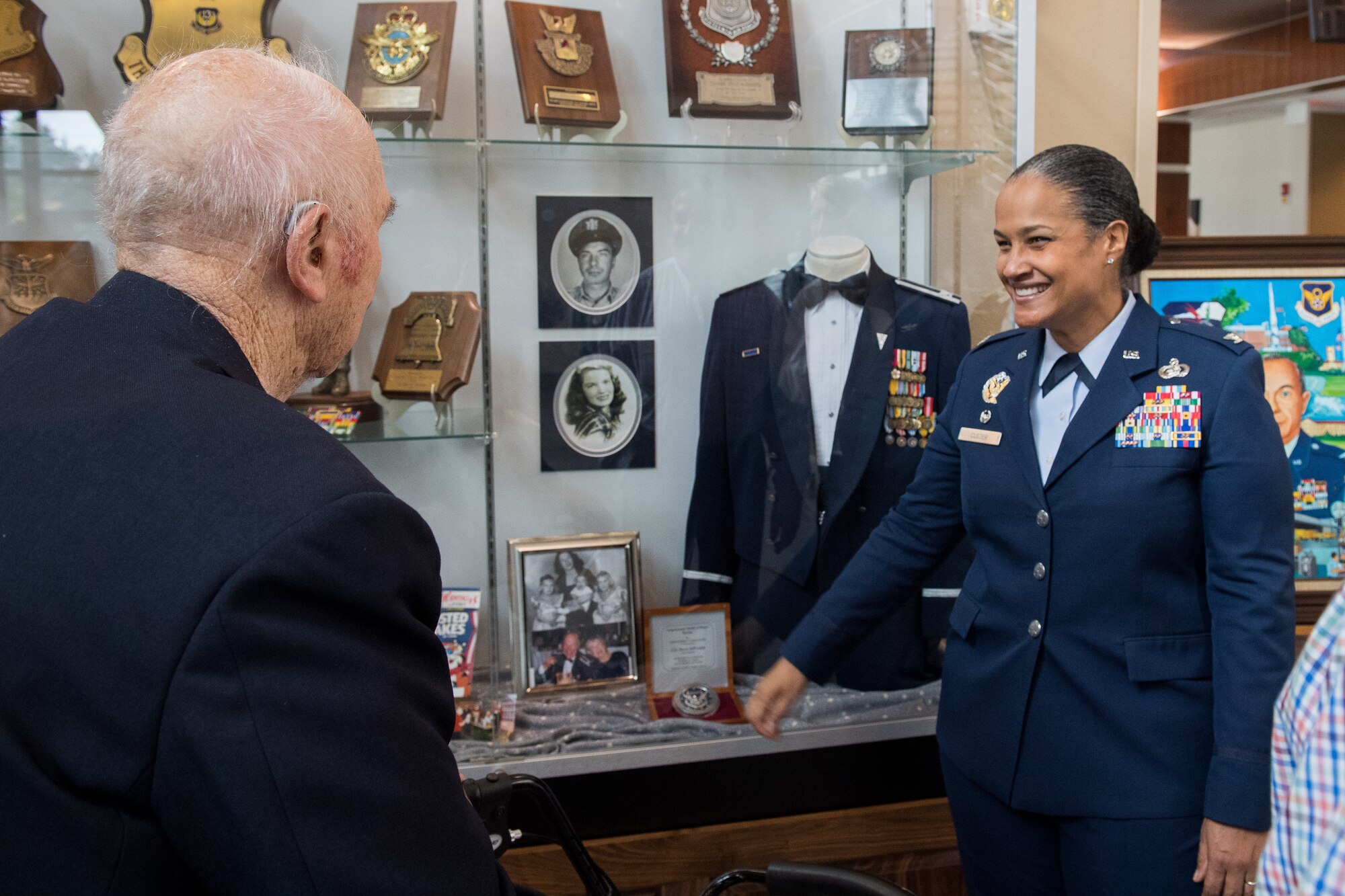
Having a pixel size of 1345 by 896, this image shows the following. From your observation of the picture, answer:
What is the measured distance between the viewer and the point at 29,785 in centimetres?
71

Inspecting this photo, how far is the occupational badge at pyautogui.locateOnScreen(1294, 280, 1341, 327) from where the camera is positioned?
2.36 m

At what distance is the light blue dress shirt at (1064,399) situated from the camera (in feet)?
4.98

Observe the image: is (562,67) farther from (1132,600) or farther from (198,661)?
(198,661)

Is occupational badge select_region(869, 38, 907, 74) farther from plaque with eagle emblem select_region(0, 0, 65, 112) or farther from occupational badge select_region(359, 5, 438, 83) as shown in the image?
plaque with eagle emblem select_region(0, 0, 65, 112)

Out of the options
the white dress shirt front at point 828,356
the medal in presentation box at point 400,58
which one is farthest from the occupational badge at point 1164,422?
the medal in presentation box at point 400,58

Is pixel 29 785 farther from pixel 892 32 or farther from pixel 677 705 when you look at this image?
pixel 892 32

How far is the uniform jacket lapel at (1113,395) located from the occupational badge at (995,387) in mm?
146

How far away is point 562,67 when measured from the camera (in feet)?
6.80

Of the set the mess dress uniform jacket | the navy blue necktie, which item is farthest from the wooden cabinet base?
the navy blue necktie

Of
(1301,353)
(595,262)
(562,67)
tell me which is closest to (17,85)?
(562,67)

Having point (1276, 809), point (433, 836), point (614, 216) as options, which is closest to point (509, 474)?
point (614, 216)

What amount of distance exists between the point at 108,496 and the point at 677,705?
149 centimetres

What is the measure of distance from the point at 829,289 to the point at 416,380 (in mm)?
872

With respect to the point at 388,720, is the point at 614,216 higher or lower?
higher
